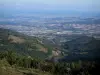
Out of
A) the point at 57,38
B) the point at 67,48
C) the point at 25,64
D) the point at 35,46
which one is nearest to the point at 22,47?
the point at 35,46

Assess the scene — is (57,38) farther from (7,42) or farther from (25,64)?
(25,64)

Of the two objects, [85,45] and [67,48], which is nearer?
[85,45]

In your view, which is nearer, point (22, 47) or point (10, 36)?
point (22, 47)

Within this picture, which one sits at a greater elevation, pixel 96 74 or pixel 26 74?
pixel 26 74

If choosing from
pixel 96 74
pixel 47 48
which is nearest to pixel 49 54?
pixel 47 48

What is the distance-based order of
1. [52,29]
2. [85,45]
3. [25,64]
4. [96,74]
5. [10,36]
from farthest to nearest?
[52,29] → [10,36] → [85,45] → [25,64] → [96,74]

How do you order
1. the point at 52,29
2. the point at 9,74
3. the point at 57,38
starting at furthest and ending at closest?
the point at 52,29 < the point at 57,38 < the point at 9,74

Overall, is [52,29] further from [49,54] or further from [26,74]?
[26,74]

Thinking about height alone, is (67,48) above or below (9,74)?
below

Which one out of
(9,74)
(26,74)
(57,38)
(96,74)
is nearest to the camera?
(9,74)

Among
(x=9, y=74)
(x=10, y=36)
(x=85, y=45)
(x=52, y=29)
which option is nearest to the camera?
(x=9, y=74)
